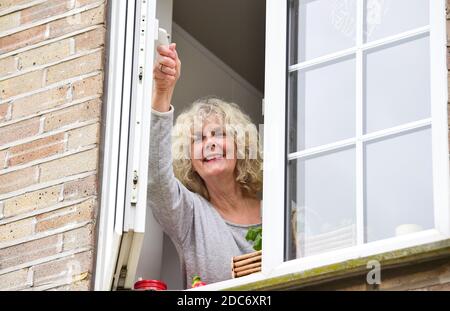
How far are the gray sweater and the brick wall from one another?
0.28 meters

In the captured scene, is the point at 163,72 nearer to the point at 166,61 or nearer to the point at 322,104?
the point at 166,61

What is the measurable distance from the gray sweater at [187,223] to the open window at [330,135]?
0.82ft

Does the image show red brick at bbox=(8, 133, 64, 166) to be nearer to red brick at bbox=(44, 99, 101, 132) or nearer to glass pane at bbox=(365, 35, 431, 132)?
red brick at bbox=(44, 99, 101, 132)

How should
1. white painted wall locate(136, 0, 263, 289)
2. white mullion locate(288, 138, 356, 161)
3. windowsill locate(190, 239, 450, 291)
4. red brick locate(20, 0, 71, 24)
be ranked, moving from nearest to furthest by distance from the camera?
windowsill locate(190, 239, 450, 291), white mullion locate(288, 138, 356, 161), red brick locate(20, 0, 71, 24), white painted wall locate(136, 0, 263, 289)

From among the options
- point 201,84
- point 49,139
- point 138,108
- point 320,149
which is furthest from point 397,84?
point 201,84

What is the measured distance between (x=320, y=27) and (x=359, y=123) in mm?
482

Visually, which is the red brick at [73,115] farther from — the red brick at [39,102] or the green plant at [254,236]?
the green plant at [254,236]

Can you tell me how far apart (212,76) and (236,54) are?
0.26 m

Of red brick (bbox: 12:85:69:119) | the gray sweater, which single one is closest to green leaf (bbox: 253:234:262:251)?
the gray sweater

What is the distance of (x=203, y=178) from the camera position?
738 centimetres

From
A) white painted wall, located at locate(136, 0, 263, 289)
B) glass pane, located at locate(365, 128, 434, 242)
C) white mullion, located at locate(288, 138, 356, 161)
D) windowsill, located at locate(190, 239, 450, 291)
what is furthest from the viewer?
white painted wall, located at locate(136, 0, 263, 289)

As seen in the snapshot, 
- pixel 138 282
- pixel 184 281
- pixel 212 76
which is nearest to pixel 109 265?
pixel 138 282

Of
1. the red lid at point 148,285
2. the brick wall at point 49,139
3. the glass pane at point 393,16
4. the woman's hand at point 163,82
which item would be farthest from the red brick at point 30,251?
the glass pane at point 393,16

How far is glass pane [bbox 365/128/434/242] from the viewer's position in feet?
20.1
